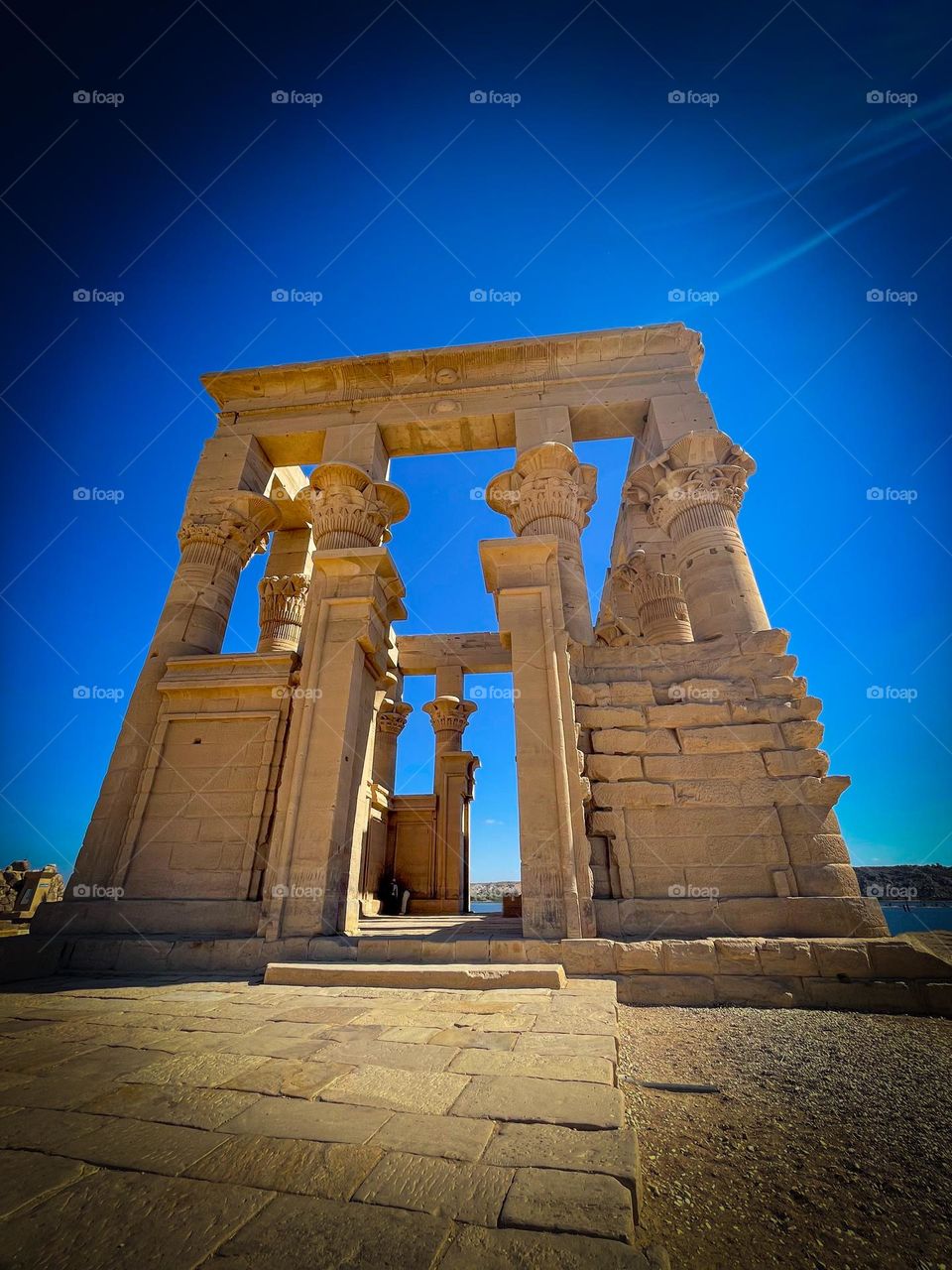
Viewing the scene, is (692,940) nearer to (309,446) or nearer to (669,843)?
(669,843)

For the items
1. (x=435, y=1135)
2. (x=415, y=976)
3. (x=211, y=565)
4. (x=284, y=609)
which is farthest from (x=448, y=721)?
(x=435, y=1135)

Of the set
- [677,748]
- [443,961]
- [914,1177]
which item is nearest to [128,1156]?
[914,1177]

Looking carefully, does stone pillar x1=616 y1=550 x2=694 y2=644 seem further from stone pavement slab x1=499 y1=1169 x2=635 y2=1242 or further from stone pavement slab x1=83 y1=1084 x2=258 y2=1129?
stone pavement slab x1=83 y1=1084 x2=258 y2=1129

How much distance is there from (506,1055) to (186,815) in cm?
615

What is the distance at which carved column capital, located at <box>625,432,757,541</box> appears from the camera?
854 cm

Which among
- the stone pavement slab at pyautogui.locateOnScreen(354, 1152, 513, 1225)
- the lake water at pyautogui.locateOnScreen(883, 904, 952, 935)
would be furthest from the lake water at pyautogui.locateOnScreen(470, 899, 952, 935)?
the stone pavement slab at pyautogui.locateOnScreen(354, 1152, 513, 1225)

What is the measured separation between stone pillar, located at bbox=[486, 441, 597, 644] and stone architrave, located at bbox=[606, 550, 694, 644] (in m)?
2.95

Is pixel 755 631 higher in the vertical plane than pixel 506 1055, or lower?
higher

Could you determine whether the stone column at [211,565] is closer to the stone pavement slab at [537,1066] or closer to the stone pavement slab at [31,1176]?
the stone pavement slab at [31,1176]

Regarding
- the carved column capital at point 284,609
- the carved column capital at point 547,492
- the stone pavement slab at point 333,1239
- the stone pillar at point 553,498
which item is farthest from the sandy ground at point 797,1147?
the carved column capital at point 284,609

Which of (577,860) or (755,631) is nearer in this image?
(577,860)

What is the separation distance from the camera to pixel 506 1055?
105 inches

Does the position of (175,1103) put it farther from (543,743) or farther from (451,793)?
(451,793)

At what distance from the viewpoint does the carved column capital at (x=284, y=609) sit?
484 inches
